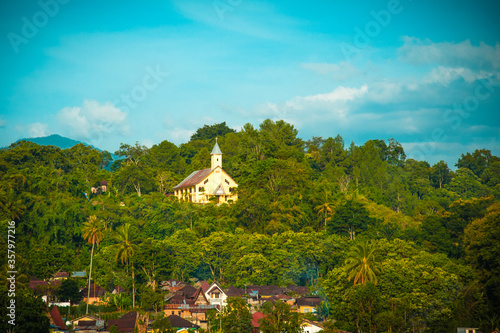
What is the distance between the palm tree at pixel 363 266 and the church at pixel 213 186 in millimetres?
27298

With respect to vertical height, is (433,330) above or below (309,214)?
below

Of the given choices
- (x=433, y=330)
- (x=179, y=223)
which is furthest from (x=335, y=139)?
(x=433, y=330)

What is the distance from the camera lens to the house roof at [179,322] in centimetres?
4478

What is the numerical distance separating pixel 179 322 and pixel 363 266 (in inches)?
Result: 601

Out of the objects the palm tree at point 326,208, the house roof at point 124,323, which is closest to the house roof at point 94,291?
the house roof at point 124,323

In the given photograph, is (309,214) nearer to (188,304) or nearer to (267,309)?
(188,304)

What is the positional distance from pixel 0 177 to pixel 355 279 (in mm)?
45038

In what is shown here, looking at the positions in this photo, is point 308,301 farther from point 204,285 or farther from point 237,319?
point 237,319

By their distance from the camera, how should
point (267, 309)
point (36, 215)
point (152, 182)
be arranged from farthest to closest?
point (152, 182), point (36, 215), point (267, 309)

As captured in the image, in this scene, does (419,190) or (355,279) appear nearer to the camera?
(355,279)

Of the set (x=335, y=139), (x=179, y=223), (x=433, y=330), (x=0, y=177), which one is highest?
(x=335, y=139)

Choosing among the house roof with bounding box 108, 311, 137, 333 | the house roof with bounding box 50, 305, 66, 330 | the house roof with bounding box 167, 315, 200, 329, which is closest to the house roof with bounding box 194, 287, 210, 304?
the house roof with bounding box 167, 315, 200, 329

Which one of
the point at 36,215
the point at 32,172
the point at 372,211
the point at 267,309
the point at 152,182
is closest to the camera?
the point at 267,309

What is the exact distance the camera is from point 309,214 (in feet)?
216
